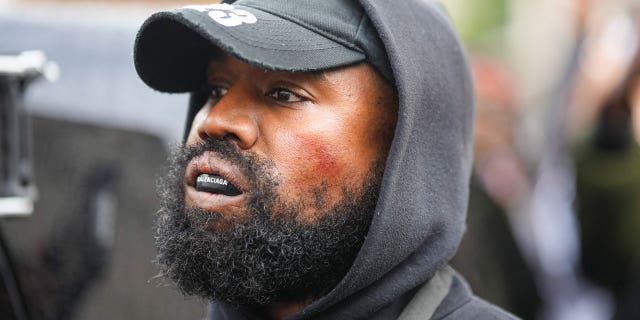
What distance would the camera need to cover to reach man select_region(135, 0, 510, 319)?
92.0 inches

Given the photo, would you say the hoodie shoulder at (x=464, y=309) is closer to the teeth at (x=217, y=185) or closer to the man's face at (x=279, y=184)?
the man's face at (x=279, y=184)

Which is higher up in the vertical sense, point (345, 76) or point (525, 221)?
point (345, 76)

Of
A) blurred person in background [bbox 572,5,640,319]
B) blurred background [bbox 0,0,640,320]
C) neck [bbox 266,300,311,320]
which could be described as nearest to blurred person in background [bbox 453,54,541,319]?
blurred background [bbox 0,0,640,320]

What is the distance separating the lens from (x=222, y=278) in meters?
2.36

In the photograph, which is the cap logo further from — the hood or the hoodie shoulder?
the hoodie shoulder

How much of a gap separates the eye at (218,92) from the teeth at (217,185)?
11.5 inches

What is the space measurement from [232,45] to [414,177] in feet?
1.89

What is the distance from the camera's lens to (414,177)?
2.42 meters

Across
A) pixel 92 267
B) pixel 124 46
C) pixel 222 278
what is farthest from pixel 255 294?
pixel 124 46

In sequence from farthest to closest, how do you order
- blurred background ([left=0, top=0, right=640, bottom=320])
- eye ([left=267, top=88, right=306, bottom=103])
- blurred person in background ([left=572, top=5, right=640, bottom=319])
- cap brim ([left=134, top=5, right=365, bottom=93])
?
1. blurred person in background ([left=572, top=5, right=640, bottom=319])
2. blurred background ([left=0, top=0, right=640, bottom=320])
3. eye ([left=267, top=88, right=306, bottom=103])
4. cap brim ([left=134, top=5, right=365, bottom=93])

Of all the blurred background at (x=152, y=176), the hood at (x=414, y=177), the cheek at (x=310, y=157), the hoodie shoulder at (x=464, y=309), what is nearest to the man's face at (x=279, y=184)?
the cheek at (x=310, y=157)

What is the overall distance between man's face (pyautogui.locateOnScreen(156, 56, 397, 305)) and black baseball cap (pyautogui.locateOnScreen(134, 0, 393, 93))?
63mm

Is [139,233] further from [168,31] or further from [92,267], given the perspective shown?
[168,31]

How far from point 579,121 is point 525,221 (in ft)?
2.82
